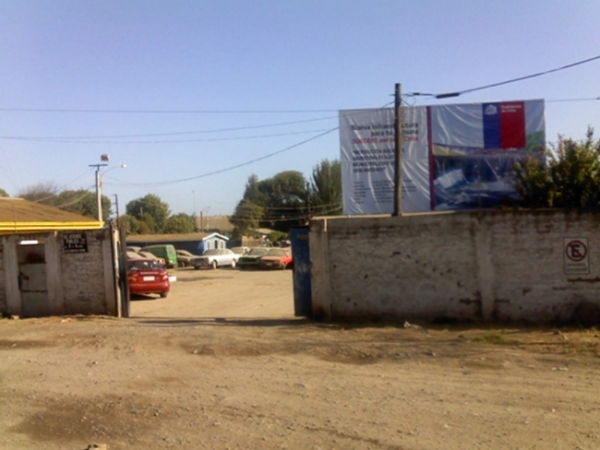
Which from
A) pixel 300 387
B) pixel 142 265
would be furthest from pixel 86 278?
pixel 300 387

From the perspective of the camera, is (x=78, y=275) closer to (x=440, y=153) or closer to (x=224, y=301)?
(x=224, y=301)

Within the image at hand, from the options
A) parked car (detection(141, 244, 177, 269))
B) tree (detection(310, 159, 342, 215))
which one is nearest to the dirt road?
parked car (detection(141, 244, 177, 269))

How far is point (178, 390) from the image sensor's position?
882cm

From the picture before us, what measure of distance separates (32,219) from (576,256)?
1924cm

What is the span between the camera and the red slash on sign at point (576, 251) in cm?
1338

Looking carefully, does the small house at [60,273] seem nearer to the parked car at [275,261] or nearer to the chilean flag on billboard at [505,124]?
the chilean flag on billboard at [505,124]

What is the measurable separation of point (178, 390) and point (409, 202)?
11.7 meters

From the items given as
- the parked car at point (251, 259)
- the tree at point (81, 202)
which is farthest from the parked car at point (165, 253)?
the tree at point (81, 202)

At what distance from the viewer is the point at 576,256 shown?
1342 cm

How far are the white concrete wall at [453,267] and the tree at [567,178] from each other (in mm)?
1901

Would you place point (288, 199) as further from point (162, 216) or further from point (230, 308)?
point (230, 308)

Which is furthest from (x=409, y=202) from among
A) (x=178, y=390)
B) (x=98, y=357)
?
(x=178, y=390)

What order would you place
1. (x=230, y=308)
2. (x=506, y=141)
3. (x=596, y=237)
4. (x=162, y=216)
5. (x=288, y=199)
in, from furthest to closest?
(x=162, y=216)
(x=288, y=199)
(x=230, y=308)
(x=506, y=141)
(x=596, y=237)

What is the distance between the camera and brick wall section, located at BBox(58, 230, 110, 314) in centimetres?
1705
